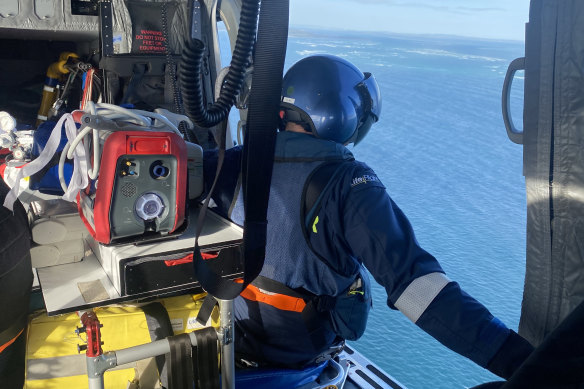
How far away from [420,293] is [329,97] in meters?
0.75

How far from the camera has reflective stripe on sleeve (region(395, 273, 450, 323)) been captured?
4.09 feet

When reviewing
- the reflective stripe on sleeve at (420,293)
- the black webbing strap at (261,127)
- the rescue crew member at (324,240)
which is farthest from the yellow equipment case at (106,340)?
the reflective stripe on sleeve at (420,293)

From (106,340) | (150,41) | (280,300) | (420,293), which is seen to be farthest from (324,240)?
(150,41)

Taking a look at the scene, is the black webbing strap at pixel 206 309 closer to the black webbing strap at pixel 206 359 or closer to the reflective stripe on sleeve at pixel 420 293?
the black webbing strap at pixel 206 359

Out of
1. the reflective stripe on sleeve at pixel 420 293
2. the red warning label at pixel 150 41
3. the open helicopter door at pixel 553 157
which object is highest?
the red warning label at pixel 150 41

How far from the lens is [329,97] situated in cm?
172

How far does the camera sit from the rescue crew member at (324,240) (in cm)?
135

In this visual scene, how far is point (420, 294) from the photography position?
1.27 m

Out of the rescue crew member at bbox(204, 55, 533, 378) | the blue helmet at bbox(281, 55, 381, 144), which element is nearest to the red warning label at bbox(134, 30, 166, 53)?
the rescue crew member at bbox(204, 55, 533, 378)

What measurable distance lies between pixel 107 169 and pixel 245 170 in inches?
21.8

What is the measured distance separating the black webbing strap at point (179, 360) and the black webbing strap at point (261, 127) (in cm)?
44

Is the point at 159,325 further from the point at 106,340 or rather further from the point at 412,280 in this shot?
the point at 412,280

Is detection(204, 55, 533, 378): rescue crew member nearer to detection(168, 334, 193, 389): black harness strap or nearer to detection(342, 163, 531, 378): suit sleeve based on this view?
detection(342, 163, 531, 378): suit sleeve

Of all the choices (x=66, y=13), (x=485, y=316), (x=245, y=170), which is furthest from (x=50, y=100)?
(x=485, y=316)
